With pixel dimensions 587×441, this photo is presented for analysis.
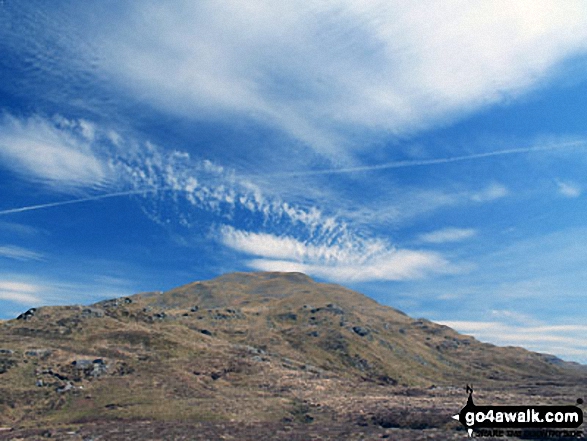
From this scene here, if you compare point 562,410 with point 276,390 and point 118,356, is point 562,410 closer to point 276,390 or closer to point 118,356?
point 276,390

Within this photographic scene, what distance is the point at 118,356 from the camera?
331ft

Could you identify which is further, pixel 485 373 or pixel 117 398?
pixel 485 373

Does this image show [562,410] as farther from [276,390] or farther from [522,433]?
[276,390]

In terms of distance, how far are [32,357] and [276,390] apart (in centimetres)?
5511

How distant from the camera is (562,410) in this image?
42.4 meters

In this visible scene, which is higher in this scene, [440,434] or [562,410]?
[562,410]

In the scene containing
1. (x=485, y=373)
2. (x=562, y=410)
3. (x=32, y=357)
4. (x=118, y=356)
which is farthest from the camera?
(x=485, y=373)

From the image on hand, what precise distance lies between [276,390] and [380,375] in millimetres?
68578

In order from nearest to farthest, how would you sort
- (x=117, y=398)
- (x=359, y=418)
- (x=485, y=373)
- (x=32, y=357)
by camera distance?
1. (x=359, y=418)
2. (x=117, y=398)
3. (x=32, y=357)
4. (x=485, y=373)

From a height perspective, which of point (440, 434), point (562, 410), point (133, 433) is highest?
point (562, 410)

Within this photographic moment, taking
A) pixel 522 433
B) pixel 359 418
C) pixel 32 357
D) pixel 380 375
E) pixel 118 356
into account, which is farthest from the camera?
pixel 380 375

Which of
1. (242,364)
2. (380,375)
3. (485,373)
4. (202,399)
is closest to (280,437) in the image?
(202,399)

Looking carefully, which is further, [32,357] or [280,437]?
[32,357]

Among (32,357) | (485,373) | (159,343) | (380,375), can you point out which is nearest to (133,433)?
(32,357)
